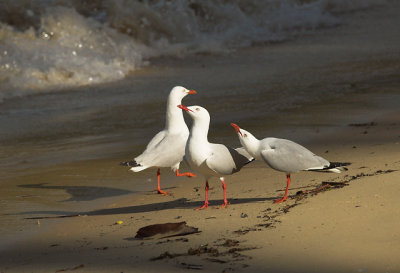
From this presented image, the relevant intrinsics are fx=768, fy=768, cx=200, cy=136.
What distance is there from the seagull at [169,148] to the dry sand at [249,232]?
11.9 inches

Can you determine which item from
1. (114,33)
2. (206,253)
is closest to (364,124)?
(206,253)

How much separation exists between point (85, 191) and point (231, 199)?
1680mm

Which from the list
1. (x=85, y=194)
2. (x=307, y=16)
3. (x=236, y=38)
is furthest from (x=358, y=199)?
(x=307, y=16)

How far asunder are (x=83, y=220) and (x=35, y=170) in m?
2.21

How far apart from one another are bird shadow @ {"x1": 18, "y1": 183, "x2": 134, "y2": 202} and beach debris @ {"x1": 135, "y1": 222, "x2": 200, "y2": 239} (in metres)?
2.04

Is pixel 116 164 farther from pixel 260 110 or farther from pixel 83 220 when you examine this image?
pixel 260 110

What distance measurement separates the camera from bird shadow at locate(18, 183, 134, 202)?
719 centimetres

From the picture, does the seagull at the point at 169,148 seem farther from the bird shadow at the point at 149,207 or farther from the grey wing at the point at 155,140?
the bird shadow at the point at 149,207

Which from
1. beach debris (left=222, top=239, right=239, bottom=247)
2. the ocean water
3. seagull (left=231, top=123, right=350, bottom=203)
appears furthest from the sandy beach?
the ocean water

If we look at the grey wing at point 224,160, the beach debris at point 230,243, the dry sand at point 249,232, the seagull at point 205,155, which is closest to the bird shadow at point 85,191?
the dry sand at point 249,232

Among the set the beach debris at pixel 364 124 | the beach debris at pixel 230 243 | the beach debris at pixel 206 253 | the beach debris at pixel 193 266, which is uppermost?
the beach debris at pixel 364 124

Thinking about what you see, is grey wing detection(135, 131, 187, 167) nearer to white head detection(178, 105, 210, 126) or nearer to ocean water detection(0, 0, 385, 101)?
white head detection(178, 105, 210, 126)

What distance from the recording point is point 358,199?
5238 mm

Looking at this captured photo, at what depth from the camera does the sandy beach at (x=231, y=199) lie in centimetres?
448
